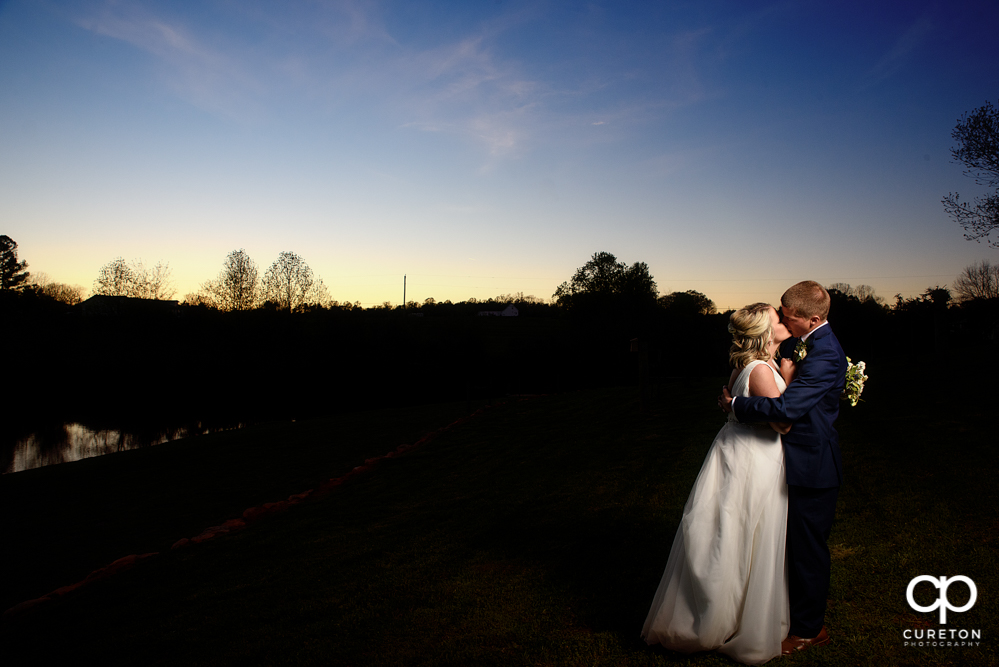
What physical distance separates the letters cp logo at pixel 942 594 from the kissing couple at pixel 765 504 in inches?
54.3

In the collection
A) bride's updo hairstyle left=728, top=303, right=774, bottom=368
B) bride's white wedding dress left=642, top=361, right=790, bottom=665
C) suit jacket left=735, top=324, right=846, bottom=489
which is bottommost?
bride's white wedding dress left=642, top=361, right=790, bottom=665

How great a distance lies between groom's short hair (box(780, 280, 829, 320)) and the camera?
3521 mm

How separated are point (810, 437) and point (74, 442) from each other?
1405 inches

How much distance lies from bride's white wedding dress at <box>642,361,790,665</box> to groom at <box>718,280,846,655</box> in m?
0.09

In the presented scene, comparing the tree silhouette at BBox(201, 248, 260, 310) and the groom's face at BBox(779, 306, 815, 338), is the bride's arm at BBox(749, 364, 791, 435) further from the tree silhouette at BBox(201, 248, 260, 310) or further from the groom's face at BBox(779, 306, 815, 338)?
the tree silhouette at BBox(201, 248, 260, 310)

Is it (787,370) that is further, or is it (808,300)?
(787,370)

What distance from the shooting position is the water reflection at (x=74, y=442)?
83.6ft

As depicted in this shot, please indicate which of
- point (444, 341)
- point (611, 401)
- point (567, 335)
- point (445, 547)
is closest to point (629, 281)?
point (567, 335)

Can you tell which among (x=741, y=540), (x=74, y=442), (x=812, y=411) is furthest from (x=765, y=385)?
(x=74, y=442)

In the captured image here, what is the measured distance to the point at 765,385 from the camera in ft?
11.4

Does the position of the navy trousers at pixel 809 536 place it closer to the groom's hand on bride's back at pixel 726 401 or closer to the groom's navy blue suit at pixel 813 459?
the groom's navy blue suit at pixel 813 459

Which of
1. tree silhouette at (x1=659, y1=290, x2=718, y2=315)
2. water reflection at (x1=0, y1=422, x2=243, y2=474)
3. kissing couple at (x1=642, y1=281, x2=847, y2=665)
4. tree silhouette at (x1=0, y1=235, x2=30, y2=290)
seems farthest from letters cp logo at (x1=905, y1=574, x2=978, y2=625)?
tree silhouette at (x1=0, y1=235, x2=30, y2=290)

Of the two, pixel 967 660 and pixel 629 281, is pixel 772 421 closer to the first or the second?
pixel 967 660

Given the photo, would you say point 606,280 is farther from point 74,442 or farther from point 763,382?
point 763,382
